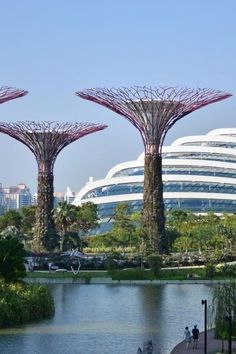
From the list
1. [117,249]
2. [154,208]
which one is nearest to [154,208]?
[154,208]

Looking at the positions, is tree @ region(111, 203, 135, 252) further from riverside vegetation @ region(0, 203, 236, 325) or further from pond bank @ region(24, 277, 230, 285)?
pond bank @ region(24, 277, 230, 285)

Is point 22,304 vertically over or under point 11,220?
under

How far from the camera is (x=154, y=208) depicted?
76.6m

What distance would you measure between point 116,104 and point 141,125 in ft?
9.09

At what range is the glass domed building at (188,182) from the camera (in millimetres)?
127500

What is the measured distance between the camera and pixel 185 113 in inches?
2926

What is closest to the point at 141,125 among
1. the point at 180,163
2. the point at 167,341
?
the point at 167,341

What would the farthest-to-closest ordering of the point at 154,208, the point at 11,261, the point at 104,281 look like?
the point at 154,208 < the point at 104,281 < the point at 11,261

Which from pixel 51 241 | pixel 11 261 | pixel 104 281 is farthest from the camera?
pixel 51 241

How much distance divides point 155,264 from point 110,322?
949 inches

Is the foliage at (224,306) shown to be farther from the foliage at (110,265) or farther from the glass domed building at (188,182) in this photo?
the glass domed building at (188,182)

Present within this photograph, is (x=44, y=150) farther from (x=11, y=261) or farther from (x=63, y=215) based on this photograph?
(x=11, y=261)

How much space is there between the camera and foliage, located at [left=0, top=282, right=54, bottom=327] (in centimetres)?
3919

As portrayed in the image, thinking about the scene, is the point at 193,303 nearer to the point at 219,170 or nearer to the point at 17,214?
the point at 17,214
